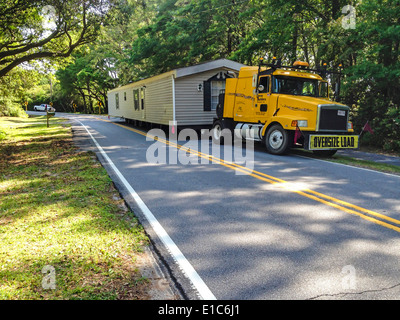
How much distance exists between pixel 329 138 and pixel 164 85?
33.3ft

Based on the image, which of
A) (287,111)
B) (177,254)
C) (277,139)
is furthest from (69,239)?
(287,111)

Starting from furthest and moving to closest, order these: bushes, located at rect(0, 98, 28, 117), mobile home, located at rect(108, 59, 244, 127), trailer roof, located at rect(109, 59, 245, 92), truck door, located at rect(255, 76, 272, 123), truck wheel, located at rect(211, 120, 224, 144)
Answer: bushes, located at rect(0, 98, 28, 117)
mobile home, located at rect(108, 59, 244, 127)
trailer roof, located at rect(109, 59, 245, 92)
truck wheel, located at rect(211, 120, 224, 144)
truck door, located at rect(255, 76, 272, 123)

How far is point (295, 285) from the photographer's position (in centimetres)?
321

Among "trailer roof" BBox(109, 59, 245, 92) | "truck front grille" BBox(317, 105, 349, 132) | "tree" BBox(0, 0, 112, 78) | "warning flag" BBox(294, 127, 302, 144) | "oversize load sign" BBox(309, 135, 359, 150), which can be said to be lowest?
"oversize load sign" BBox(309, 135, 359, 150)

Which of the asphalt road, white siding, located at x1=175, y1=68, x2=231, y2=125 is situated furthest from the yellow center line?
white siding, located at x1=175, y1=68, x2=231, y2=125

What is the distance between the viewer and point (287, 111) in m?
11.3

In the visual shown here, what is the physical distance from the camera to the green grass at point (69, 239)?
10.5 feet

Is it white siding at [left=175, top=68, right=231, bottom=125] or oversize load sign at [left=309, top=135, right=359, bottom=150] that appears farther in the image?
white siding at [left=175, top=68, right=231, bottom=125]

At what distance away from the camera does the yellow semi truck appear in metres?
10.6

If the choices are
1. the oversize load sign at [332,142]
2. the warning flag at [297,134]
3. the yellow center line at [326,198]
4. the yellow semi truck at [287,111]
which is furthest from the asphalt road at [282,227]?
the yellow semi truck at [287,111]

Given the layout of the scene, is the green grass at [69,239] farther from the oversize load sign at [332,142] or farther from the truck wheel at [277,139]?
the oversize load sign at [332,142]

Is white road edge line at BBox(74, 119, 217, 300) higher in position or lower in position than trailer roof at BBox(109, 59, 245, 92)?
lower

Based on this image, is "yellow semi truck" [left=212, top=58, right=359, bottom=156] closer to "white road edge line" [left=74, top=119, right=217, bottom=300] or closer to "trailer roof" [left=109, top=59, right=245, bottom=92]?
"trailer roof" [left=109, top=59, right=245, bottom=92]
